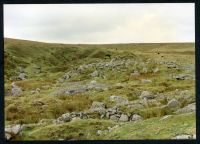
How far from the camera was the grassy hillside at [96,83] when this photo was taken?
4.03 metres

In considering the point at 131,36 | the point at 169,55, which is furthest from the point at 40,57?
the point at 169,55

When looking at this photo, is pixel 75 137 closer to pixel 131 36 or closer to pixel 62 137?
pixel 62 137

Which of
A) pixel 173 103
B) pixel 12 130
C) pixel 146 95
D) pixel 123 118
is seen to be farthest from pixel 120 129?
pixel 12 130

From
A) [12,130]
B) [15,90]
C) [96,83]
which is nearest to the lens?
[12,130]

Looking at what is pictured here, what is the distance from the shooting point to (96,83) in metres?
4.17

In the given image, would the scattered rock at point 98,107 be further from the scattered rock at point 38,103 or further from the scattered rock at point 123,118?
the scattered rock at point 38,103

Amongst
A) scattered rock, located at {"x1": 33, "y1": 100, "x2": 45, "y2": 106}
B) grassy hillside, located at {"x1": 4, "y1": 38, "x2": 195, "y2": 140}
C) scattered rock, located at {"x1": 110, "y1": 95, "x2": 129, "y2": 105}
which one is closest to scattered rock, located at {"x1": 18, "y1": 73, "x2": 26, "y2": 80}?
grassy hillside, located at {"x1": 4, "y1": 38, "x2": 195, "y2": 140}

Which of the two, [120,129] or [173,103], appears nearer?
[120,129]

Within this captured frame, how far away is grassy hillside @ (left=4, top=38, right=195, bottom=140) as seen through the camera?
4031mm

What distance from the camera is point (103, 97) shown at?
163 inches

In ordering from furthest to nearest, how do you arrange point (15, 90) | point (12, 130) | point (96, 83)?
point (96, 83)
point (15, 90)
point (12, 130)

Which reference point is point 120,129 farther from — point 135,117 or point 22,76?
point 22,76

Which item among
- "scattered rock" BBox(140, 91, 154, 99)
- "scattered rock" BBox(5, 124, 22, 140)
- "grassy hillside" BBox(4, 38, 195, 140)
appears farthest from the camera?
"scattered rock" BBox(140, 91, 154, 99)

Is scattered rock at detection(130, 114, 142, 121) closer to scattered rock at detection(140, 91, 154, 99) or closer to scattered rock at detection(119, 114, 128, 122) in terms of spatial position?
scattered rock at detection(119, 114, 128, 122)
